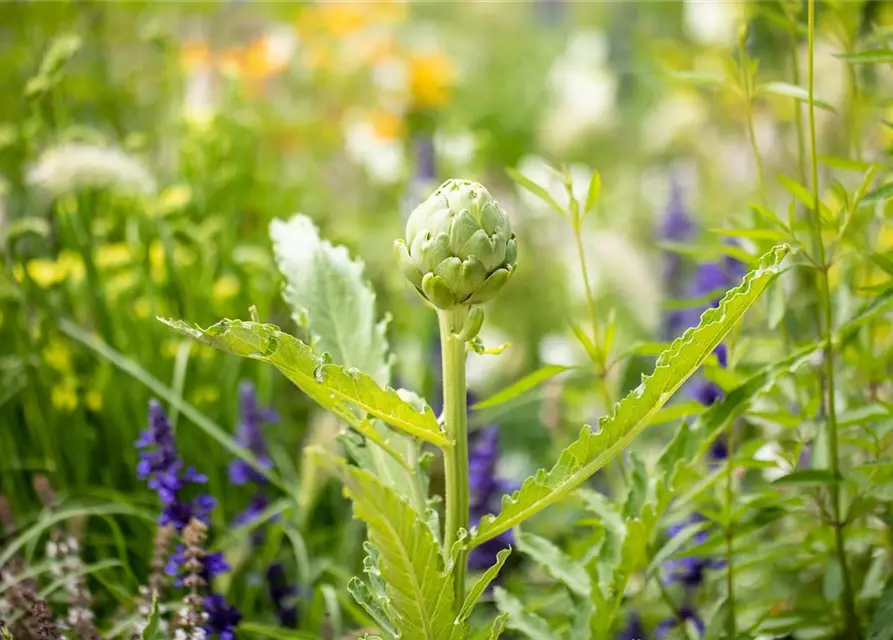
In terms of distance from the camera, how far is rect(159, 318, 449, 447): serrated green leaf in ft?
1.70

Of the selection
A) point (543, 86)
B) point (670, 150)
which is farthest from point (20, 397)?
point (543, 86)

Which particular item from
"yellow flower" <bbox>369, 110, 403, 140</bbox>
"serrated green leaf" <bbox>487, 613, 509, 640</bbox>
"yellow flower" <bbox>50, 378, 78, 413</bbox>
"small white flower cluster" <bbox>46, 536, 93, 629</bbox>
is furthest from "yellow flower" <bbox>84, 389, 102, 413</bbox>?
"yellow flower" <bbox>369, 110, 403, 140</bbox>

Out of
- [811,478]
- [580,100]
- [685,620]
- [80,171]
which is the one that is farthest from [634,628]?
[580,100]

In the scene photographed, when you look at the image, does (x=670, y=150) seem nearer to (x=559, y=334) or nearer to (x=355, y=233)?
(x=559, y=334)

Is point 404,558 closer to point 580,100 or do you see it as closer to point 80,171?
point 80,171

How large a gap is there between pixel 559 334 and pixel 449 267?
1382 mm

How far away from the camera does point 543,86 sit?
3262 mm

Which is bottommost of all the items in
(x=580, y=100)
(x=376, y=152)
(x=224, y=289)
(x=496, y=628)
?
(x=496, y=628)

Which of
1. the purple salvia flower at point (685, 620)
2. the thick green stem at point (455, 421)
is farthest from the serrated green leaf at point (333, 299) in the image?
the purple salvia flower at point (685, 620)

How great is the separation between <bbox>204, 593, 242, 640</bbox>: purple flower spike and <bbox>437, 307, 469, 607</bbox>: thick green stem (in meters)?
0.23

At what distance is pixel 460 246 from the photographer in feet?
1.83

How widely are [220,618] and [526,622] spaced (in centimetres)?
A: 25

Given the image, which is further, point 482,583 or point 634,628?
point 634,628

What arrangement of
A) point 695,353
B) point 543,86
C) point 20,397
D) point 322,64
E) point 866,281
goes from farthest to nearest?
point 543,86, point 322,64, point 20,397, point 866,281, point 695,353
